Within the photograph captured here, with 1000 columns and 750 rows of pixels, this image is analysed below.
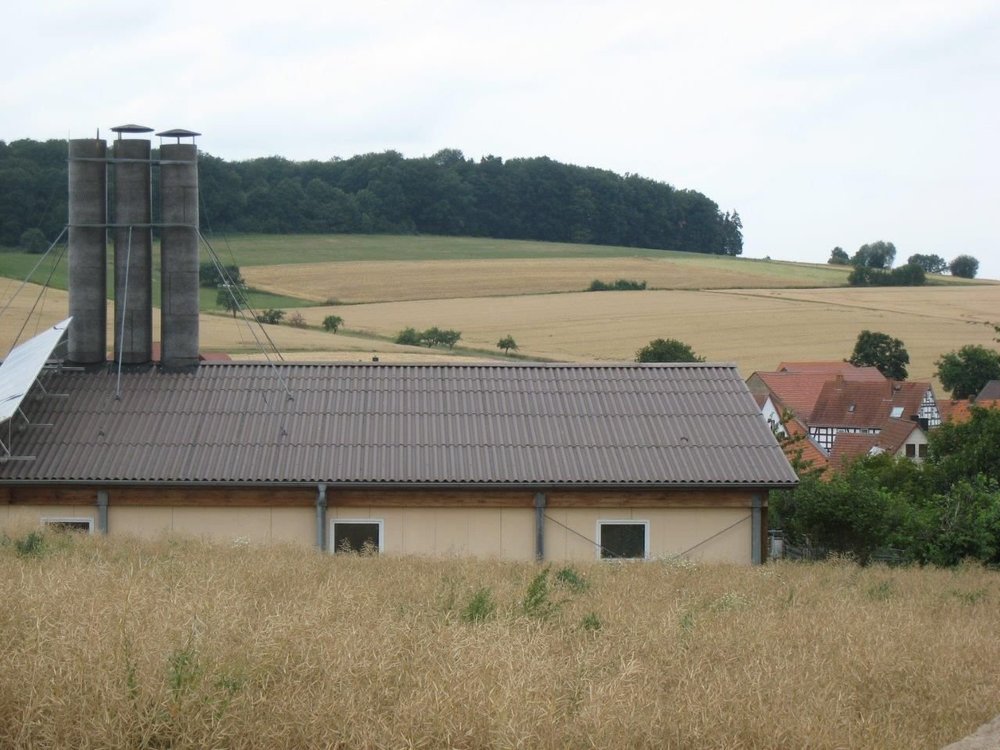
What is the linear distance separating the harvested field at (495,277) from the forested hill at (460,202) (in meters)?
9.36

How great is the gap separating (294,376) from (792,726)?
612 inches

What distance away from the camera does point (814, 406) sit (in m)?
66.7

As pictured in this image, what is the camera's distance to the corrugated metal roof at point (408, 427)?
18.2 m

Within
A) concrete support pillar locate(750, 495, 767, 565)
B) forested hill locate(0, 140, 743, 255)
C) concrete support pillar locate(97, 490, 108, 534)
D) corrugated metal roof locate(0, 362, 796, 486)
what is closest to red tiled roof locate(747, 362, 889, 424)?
forested hill locate(0, 140, 743, 255)

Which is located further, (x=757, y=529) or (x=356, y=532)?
(x=757, y=529)

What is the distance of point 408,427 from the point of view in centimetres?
1934

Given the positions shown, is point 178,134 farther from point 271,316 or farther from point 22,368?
point 271,316

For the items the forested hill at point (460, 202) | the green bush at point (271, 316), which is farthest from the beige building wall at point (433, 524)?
the forested hill at point (460, 202)

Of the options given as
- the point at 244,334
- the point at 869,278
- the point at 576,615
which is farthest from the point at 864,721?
the point at 869,278

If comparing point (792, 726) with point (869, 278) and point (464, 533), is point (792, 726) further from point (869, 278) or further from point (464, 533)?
point (869, 278)

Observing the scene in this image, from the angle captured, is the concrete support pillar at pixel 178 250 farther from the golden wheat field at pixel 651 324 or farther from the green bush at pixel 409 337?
the green bush at pixel 409 337

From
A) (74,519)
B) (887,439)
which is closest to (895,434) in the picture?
(887,439)

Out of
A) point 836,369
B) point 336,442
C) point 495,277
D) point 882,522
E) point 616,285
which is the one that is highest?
point 495,277

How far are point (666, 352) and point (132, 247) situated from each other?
40.8m
